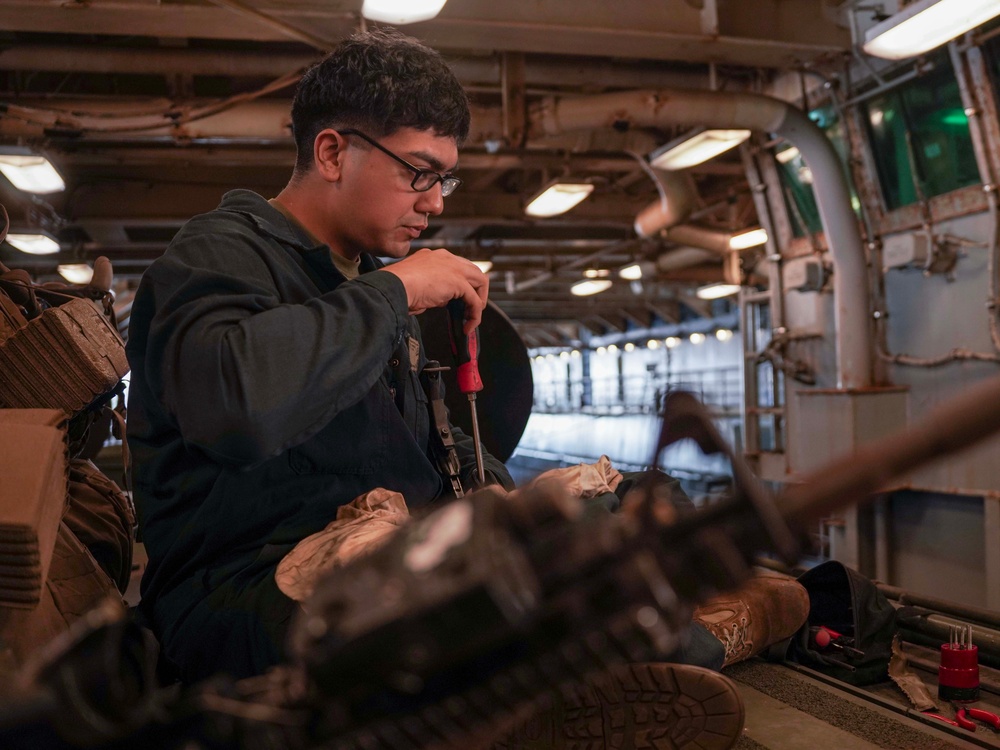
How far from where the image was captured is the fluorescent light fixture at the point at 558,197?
7113 millimetres

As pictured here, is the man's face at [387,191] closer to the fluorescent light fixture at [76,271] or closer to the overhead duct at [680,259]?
the overhead duct at [680,259]

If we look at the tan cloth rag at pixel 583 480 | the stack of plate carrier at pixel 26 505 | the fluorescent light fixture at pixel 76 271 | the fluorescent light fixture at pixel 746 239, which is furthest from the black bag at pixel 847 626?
the fluorescent light fixture at pixel 76 271

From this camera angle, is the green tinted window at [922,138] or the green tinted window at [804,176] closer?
the green tinted window at [922,138]

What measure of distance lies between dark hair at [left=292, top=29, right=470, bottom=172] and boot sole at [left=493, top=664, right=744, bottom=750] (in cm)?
120

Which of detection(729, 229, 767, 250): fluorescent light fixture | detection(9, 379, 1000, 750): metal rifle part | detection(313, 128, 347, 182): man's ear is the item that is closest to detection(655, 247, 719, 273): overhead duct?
detection(729, 229, 767, 250): fluorescent light fixture

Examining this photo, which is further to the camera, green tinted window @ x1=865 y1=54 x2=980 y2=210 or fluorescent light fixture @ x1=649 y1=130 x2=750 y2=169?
fluorescent light fixture @ x1=649 y1=130 x2=750 y2=169

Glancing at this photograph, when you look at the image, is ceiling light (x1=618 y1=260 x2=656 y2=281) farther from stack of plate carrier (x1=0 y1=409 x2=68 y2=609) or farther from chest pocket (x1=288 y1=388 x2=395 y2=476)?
stack of plate carrier (x1=0 y1=409 x2=68 y2=609)

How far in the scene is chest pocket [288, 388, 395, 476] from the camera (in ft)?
5.04

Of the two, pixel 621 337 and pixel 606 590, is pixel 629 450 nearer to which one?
pixel 621 337

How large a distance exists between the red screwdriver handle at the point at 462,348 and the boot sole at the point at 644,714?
0.83 m

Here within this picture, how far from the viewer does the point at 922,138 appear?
5.63 metres

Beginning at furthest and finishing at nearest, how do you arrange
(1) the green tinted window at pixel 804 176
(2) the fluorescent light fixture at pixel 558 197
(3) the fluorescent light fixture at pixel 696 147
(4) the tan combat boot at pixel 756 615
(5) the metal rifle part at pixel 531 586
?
(2) the fluorescent light fixture at pixel 558 197
(1) the green tinted window at pixel 804 176
(3) the fluorescent light fixture at pixel 696 147
(4) the tan combat boot at pixel 756 615
(5) the metal rifle part at pixel 531 586

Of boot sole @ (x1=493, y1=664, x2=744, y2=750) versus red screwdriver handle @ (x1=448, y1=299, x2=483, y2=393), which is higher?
red screwdriver handle @ (x1=448, y1=299, x2=483, y2=393)

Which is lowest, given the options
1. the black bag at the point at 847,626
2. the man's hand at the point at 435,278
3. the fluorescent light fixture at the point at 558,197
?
the black bag at the point at 847,626
